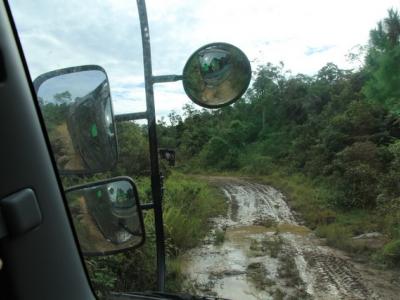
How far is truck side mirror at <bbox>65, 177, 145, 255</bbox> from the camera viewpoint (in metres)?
0.97

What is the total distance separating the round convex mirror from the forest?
0.22 metres

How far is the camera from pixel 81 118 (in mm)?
966

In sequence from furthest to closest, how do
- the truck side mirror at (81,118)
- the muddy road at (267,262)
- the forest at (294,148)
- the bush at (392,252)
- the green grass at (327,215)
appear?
1. the green grass at (327,215)
2. the bush at (392,252)
3. the muddy road at (267,262)
4. the forest at (294,148)
5. the truck side mirror at (81,118)

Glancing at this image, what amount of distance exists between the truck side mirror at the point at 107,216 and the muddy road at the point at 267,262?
1248 mm

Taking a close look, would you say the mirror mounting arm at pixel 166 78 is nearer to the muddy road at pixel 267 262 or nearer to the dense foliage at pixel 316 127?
the dense foliage at pixel 316 127

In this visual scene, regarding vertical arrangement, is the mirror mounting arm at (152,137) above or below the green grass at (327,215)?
above

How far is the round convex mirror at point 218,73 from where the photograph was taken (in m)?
1.00

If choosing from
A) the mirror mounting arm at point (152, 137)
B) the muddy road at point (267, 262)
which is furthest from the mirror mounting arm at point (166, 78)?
the muddy road at point (267, 262)

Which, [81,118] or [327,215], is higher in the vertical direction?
[81,118]

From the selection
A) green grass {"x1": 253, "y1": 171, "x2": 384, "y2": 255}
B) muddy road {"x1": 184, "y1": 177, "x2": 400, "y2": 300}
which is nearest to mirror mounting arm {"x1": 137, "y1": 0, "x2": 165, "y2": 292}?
muddy road {"x1": 184, "y1": 177, "x2": 400, "y2": 300}

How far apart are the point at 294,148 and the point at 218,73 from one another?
1.96m

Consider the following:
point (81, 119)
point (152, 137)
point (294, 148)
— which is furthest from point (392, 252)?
point (81, 119)

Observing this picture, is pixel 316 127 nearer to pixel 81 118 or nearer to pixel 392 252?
pixel 392 252

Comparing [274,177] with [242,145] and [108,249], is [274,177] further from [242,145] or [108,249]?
[108,249]
